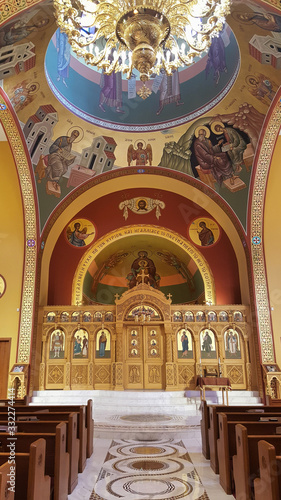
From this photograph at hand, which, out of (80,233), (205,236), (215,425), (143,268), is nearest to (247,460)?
(215,425)

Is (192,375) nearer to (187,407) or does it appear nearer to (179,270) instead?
(187,407)

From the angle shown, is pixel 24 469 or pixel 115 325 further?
pixel 115 325

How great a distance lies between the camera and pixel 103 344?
13.6 metres

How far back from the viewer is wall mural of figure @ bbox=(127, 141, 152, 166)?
Result: 13.4 m

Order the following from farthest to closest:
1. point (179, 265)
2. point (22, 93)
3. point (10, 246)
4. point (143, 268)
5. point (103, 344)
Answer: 1. point (143, 268)
2. point (179, 265)
3. point (103, 344)
4. point (10, 246)
5. point (22, 93)

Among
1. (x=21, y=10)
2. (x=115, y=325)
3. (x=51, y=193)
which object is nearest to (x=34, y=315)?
(x=115, y=325)

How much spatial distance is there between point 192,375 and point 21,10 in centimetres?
1152

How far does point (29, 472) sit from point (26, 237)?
10675mm

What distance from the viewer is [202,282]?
14953 mm

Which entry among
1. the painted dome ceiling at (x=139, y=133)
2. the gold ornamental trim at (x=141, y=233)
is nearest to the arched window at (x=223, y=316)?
the gold ornamental trim at (x=141, y=233)

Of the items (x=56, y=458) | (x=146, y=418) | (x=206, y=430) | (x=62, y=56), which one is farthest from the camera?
(x=62, y=56)

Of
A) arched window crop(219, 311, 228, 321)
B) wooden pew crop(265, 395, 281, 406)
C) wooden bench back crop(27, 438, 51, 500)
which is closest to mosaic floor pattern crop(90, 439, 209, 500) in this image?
wooden bench back crop(27, 438, 51, 500)

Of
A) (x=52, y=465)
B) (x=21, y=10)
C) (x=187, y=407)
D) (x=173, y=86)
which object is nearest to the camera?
(x=52, y=465)

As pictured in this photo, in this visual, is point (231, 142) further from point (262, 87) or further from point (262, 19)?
point (262, 19)
